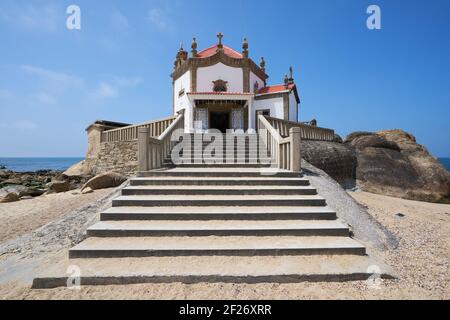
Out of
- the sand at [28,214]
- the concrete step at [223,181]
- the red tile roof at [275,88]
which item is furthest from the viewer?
the red tile roof at [275,88]

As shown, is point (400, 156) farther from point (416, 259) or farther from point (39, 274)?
point (39, 274)

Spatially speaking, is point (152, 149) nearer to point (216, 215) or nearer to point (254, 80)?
point (216, 215)

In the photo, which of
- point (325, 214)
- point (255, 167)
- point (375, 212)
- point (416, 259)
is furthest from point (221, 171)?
point (375, 212)

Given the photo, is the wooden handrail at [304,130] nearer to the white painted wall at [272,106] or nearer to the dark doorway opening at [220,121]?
the white painted wall at [272,106]

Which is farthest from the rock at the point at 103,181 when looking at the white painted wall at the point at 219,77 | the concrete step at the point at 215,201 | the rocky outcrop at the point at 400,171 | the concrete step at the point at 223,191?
the rocky outcrop at the point at 400,171

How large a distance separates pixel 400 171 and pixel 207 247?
1551cm

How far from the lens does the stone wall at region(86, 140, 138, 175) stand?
46.4 feet

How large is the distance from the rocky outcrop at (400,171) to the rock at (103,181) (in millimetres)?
14762

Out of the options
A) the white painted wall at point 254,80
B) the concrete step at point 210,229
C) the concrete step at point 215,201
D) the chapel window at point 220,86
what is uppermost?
the white painted wall at point 254,80

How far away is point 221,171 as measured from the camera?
22.9 ft

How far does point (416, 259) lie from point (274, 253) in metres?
2.69

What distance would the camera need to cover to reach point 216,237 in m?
4.40

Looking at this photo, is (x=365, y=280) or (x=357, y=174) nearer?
(x=365, y=280)

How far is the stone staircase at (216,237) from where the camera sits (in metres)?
3.42
